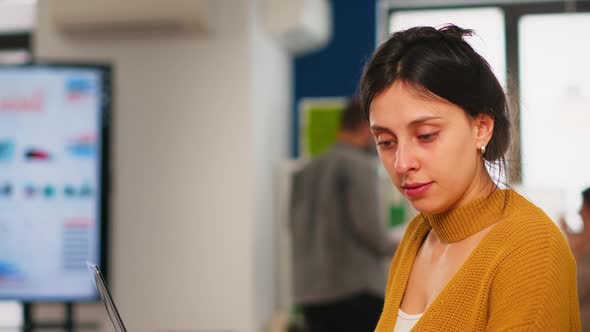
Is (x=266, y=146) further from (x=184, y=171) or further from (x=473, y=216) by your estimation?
(x=473, y=216)

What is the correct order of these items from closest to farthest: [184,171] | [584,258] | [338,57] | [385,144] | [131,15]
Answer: [385,144] → [584,258] → [131,15] → [184,171] → [338,57]

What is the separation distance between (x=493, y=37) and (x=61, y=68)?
3138 millimetres

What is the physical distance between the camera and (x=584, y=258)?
6.68 ft

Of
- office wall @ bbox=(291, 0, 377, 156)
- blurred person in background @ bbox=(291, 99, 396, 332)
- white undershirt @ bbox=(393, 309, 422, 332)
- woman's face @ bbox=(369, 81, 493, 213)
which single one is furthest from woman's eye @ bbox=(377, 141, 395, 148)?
office wall @ bbox=(291, 0, 377, 156)

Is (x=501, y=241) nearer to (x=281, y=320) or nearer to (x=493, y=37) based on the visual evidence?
(x=281, y=320)

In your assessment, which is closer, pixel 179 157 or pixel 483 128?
pixel 483 128

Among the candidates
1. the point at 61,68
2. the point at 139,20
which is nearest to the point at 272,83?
the point at 139,20

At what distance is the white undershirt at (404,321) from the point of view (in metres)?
1.13

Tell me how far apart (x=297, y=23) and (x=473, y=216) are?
337 centimetres

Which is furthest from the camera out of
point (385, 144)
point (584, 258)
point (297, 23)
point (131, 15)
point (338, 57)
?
point (338, 57)

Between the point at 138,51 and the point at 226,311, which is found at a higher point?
the point at 138,51

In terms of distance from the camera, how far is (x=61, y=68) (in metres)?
3.02

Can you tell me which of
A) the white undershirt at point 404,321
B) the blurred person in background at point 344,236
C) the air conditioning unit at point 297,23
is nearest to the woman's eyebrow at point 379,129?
the white undershirt at point 404,321

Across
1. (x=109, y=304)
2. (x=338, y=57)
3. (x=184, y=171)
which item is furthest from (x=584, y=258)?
(x=338, y=57)
